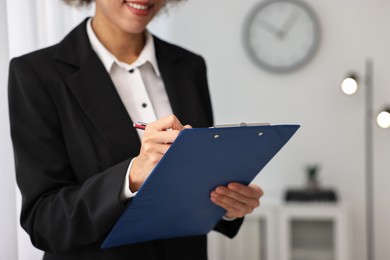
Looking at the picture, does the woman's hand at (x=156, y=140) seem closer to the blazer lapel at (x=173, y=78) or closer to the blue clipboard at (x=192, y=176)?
the blue clipboard at (x=192, y=176)

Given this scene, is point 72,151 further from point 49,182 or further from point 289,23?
point 289,23

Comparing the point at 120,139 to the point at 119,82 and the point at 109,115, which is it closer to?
the point at 109,115

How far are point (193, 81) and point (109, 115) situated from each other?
0.33 meters

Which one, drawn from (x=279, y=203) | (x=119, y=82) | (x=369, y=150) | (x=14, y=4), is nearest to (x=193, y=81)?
(x=119, y=82)

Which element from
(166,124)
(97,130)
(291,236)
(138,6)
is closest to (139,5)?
(138,6)

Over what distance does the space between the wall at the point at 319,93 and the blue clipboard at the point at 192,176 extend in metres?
2.81

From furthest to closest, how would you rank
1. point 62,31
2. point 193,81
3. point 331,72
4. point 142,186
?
point 331,72
point 62,31
point 193,81
point 142,186

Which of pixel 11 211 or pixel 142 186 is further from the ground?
pixel 142 186

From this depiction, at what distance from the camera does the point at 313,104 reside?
170 inches

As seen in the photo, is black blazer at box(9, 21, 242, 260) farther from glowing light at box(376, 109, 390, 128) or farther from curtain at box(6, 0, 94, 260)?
glowing light at box(376, 109, 390, 128)

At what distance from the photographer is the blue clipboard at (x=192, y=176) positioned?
3.67 ft

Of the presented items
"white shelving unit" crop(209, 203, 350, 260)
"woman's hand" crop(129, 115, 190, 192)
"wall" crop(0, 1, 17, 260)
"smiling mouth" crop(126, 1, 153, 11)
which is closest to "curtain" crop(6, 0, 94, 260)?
"wall" crop(0, 1, 17, 260)

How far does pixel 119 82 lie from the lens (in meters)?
1.54

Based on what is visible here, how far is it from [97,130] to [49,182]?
0.16 m
